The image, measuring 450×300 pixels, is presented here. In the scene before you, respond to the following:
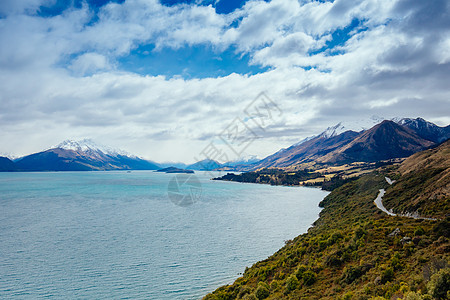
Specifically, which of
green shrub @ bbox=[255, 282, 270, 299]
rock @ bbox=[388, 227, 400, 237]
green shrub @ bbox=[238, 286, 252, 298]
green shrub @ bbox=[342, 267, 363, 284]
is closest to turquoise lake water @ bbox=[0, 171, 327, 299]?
green shrub @ bbox=[238, 286, 252, 298]

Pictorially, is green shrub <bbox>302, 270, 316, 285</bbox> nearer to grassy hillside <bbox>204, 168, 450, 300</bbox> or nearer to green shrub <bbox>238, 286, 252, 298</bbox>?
grassy hillside <bbox>204, 168, 450, 300</bbox>

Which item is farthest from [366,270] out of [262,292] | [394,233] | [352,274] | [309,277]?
[262,292]

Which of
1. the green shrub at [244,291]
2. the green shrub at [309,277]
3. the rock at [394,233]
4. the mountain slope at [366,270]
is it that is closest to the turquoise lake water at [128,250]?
the green shrub at [244,291]

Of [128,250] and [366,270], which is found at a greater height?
[366,270]

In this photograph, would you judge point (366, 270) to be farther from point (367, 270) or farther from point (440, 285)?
point (440, 285)

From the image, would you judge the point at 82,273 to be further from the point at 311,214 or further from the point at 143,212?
the point at 311,214

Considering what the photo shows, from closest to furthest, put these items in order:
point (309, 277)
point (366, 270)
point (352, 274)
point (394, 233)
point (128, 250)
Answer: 1. point (352, 274)
2. point (366, 270)
3. point (309, 277)
4. point (394, 233)
5. point (128, 250)

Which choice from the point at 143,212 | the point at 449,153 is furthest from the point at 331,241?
the point at 449,153

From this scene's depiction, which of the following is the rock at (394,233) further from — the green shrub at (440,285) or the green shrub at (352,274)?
the green shrub at (440,285)

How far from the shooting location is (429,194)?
45500 millimetres

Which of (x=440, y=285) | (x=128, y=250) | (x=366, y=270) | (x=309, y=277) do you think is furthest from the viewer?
(x=128, y=250)

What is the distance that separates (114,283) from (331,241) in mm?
29144

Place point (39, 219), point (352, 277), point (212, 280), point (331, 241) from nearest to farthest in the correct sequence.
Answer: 1. point (352, 277)
2. point (331, 241)
3. point (212, 280)
4. point (39, 219)

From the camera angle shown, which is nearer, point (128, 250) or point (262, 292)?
point (262, 292)
